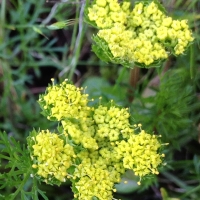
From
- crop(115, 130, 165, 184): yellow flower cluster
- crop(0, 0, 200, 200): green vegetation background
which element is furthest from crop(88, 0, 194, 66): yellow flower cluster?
crop(115, 130, 165, 184): yellow flower cluster

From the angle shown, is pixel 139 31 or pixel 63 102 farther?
pixel 139 31

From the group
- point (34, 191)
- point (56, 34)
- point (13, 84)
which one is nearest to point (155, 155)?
point (34, 191)

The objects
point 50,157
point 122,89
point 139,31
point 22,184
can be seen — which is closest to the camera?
point 50,157

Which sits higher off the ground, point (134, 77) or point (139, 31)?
point (134, 77)

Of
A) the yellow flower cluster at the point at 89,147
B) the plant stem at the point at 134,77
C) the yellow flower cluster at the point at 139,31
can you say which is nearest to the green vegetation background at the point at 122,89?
the plant stem at the point at 134,77

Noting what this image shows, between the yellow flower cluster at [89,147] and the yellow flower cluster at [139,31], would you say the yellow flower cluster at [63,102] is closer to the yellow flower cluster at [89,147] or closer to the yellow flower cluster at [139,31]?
the yellow flower cluster at [89,147]

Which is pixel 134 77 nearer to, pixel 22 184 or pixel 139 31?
pixel 139 31

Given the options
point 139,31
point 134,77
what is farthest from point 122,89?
point 139,31
